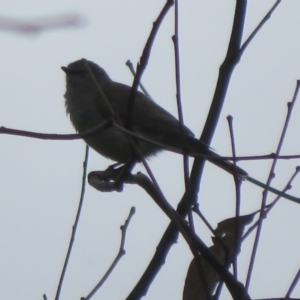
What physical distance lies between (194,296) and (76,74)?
5224 mm

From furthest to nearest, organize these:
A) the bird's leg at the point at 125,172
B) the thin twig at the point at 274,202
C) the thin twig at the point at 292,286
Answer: the bird's leg at the point at 125,172 < the thin twig at the point at 274,202 < the thin twig at the point at 292,286

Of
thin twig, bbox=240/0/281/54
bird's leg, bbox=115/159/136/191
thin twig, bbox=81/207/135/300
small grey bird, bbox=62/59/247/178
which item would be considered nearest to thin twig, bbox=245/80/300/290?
thin twig, bbox=240/0/281/54

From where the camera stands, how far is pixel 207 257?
2100 mm

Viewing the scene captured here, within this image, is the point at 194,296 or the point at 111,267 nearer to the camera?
the point at 194,296

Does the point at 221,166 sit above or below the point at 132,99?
above

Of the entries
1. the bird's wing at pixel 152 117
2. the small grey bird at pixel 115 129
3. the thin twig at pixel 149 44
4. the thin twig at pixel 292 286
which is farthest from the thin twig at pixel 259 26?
the bird's wing at pixel 152 117

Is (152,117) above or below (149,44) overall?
above

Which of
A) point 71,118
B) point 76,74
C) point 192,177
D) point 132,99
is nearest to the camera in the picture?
point 132,99

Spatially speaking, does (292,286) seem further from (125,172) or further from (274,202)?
(125,172)

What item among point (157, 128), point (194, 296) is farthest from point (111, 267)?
point (157, 128)

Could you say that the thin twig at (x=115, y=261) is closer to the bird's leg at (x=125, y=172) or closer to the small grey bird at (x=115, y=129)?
the bird's leg at (x=125, y=172)

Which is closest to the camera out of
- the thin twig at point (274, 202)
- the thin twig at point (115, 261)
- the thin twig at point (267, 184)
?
the thin twig at point (267, 184)

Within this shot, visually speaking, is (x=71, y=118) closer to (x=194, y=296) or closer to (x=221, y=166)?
(x=221, y=166)

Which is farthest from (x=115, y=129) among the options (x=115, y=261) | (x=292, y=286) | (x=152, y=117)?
(x=292, y=286)
